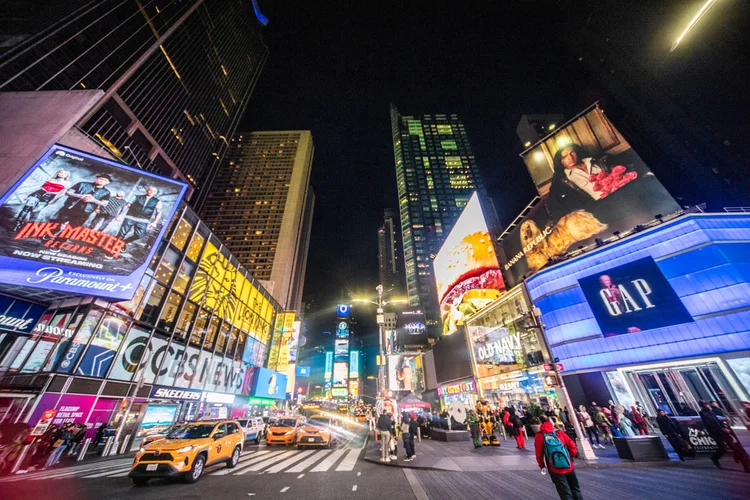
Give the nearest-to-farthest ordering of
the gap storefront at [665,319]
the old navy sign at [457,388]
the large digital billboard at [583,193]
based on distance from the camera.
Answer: the gap storefront at [665,319] < the large digital billboard at [583,193] < the old navy sign at [457,388]

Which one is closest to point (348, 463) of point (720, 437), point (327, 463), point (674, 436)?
point (327, 463)

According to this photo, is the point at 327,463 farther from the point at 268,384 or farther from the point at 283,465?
the point at 268,384

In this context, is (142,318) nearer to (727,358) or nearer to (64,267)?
(64,267)

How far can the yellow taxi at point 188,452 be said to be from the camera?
690 centimetres

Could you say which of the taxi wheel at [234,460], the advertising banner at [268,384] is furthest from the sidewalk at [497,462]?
the advertising banner at [268,384]

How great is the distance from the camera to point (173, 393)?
20.4 m

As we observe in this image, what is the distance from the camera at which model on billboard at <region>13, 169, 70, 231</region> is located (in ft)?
47.6

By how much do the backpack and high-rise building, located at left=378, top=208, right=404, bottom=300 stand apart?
124 m

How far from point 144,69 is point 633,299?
6649 centimetres

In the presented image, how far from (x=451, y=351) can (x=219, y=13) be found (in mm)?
94412

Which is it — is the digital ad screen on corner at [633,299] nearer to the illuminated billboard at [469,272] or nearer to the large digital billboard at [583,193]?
the large digital billboard at [583,193]

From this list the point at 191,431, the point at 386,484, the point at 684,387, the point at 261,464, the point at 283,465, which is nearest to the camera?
the point at 386,484

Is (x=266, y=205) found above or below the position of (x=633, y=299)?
above

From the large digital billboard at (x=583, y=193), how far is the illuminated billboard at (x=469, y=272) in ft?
11.0
